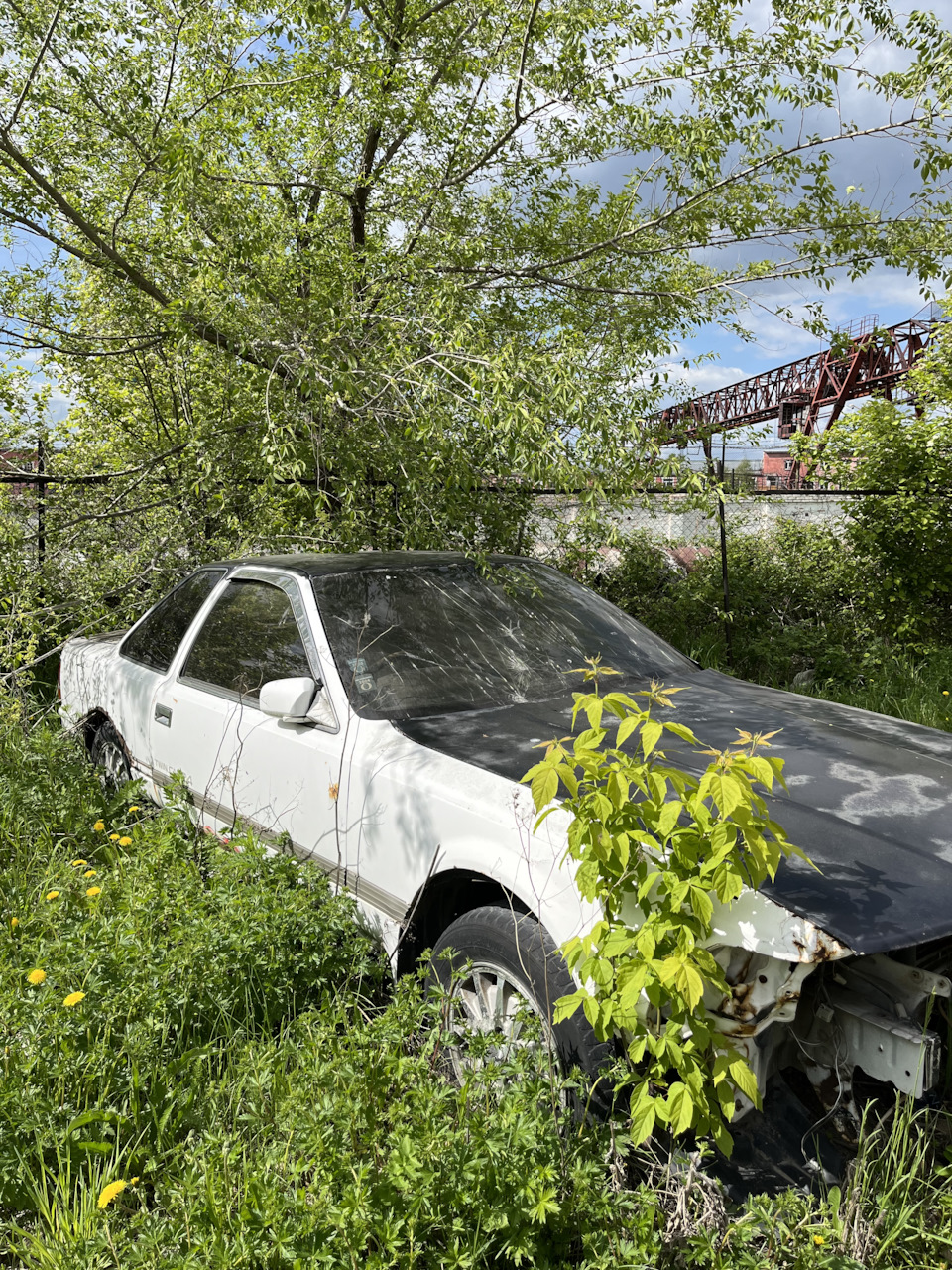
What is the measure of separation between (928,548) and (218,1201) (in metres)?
7.87

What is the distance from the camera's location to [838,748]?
8.99ft

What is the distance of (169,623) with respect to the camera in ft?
14.0

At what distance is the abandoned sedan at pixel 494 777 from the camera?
1.93 m

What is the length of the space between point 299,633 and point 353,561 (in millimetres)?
529

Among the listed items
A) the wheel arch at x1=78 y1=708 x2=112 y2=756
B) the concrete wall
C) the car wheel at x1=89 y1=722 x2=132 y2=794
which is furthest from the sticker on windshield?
the concrete wall

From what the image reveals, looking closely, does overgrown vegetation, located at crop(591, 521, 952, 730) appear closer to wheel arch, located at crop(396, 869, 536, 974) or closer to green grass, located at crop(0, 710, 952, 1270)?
wheel arch, located at crop(396, 869, 536, 974)

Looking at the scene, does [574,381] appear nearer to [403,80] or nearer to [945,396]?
[403,80]

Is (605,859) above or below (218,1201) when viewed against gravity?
above

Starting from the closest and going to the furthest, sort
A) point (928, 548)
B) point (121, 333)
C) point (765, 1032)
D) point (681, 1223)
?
point (681, 1223) < point (765, 1032) < point (121, 333) < point (928, 548)

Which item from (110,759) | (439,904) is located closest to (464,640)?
(439,904)

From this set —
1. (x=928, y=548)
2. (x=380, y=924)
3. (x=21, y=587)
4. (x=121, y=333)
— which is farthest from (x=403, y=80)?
(x=928, y=548)

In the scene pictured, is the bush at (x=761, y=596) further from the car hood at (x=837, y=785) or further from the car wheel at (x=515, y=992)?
the car wheel at (x=515, y=992)

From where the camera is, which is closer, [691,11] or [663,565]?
[691,11]

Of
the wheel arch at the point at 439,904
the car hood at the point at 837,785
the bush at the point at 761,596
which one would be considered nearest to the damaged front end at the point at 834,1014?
the car hood at the point at 837,785
